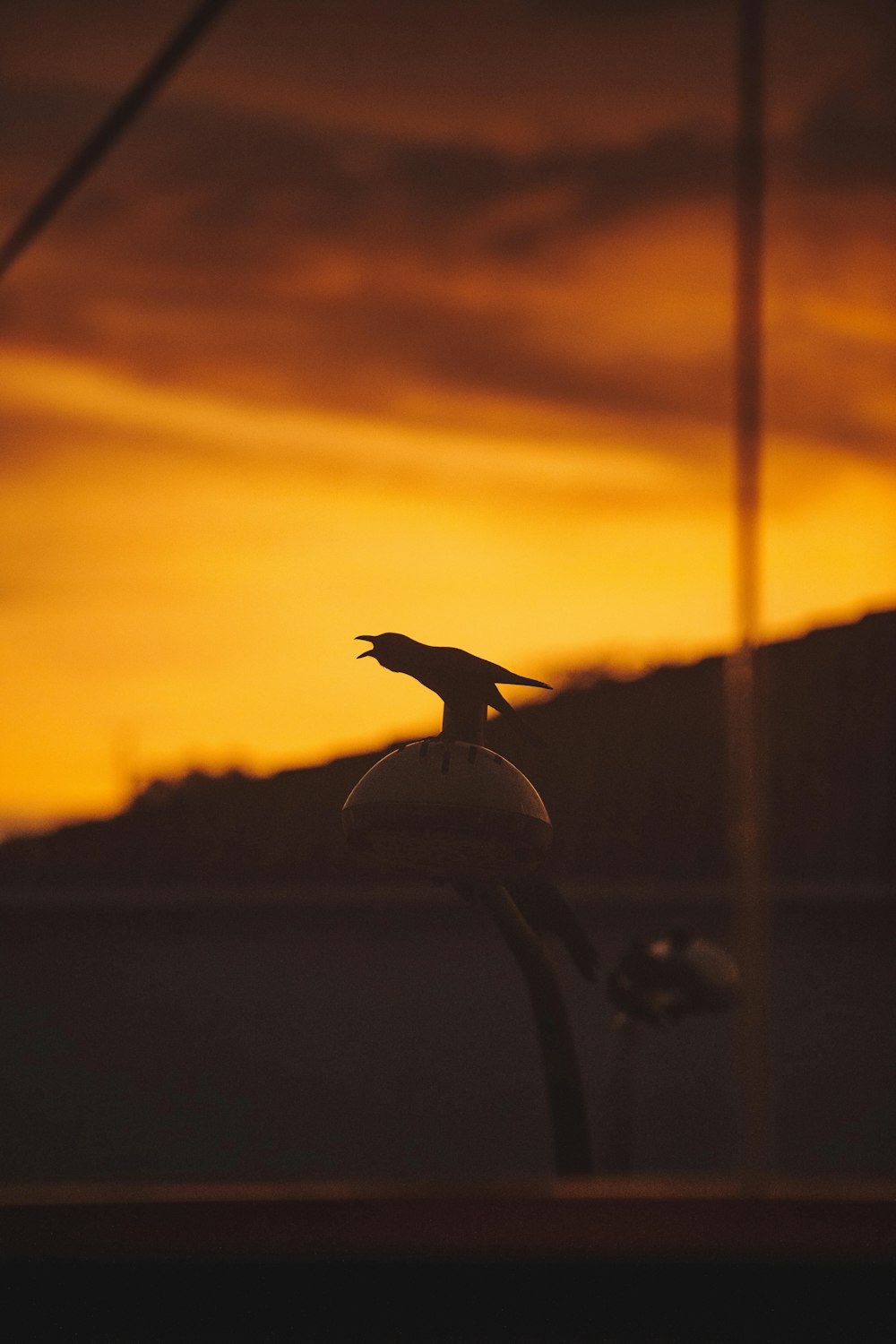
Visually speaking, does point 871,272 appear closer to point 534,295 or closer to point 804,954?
point 534,295

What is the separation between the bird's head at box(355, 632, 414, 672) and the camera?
5.15 ft

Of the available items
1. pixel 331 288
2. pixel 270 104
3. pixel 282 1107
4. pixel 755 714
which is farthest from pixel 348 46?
pixel 282 1107

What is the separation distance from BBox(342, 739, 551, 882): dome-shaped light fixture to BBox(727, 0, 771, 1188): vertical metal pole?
23 cm

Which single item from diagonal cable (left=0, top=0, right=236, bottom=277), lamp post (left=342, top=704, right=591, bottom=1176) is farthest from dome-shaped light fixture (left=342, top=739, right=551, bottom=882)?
diagonal cable (left=0, top=0, right=236, bottom=277)

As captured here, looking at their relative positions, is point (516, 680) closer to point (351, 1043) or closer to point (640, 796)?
point (351, 1043)

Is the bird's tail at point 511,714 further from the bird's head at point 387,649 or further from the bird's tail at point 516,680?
the bird's head at point 387,649

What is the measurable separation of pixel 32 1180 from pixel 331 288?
3106 mm

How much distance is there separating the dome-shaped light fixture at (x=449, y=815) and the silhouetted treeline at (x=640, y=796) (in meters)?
2.51

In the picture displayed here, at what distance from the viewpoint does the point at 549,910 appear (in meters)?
1.50

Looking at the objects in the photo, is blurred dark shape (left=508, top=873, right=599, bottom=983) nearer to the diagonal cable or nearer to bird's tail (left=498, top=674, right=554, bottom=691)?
bird's tail (left=498, top=674, right=554, bottom=691)

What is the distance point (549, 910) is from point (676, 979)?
0.36 metres

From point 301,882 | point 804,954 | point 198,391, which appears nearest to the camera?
point 198,391

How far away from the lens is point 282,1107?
4.12 meters

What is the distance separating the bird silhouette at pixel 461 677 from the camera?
4.91 feet
